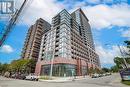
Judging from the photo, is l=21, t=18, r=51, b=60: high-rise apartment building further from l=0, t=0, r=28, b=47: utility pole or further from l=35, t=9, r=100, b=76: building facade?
l=0, t=0, r=28, b=47: utility pole

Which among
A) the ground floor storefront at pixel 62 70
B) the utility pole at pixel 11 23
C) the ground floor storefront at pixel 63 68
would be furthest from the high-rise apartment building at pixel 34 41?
the utility pole at pixel 11 23

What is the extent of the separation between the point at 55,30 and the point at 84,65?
75.1ft

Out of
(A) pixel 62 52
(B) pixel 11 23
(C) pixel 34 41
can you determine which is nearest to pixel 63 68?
(A) pixel 62 52

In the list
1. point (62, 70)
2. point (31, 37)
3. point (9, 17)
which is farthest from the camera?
point (31, 37)

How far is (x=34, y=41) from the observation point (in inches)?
4796

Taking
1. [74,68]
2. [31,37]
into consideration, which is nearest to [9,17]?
[74,68]

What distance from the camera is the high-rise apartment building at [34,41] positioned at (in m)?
119

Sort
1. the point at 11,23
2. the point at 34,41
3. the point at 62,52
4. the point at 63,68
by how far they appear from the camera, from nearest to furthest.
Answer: the point at 11,23
the point at 63,68
the point at 62,52
the point at 34,41

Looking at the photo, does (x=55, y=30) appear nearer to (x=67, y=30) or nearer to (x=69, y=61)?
(x=67, y=30)

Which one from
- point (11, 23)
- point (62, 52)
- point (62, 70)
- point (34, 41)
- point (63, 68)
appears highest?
point (34, 41)

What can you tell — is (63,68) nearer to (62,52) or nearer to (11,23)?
(62,52)

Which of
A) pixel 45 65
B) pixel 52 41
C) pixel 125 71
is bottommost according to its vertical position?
pixel 125 71

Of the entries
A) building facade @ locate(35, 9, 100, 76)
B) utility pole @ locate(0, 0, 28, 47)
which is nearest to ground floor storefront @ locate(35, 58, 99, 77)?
building facade @ locate(35, 9, 100, 76)

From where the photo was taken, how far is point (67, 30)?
9312cm
